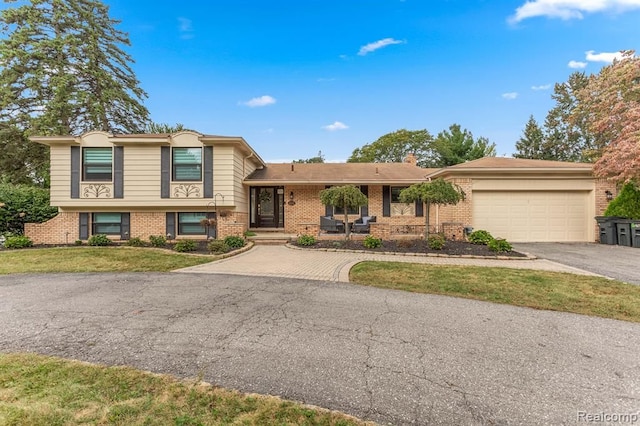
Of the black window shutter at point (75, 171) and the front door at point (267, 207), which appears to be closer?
the black window shutter at point (75, 171)

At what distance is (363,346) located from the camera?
330 cm

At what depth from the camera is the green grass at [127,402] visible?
204 cm

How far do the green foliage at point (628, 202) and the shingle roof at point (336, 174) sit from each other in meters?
7.48

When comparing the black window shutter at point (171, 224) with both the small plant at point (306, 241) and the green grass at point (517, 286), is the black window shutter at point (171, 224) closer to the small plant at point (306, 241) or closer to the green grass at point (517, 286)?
the small plant at point (306, 241)

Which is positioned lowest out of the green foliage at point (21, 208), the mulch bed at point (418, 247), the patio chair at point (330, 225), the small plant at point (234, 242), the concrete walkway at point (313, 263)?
the concrete walkway at point (313, 263)

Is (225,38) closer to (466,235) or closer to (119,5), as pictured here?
(119,5)

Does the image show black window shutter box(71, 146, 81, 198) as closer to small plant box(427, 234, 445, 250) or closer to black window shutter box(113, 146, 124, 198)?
black window shutter box(113, 146, 124, 198)

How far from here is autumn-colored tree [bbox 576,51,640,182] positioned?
10.9 m

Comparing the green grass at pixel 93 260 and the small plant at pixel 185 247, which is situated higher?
the small plant at pixel 185 247

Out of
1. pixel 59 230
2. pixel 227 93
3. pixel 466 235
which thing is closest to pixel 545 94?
pixel 466 235

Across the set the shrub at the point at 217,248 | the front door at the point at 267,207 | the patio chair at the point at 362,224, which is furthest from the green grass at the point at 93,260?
the patio chair at the point at 362,224

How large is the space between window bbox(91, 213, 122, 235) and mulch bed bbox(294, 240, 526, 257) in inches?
325

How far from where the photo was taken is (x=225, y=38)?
50.6 ft

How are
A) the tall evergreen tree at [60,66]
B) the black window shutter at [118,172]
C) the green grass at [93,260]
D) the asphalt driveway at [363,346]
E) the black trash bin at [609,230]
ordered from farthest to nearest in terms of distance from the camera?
1. the tall evergreen tree at [60,66]
2. the black window shutter at [118,172]
3. the black trash bin at [609,230]
4. the green grass at [93,260]
5. the asphalt driveway at [363,346]
